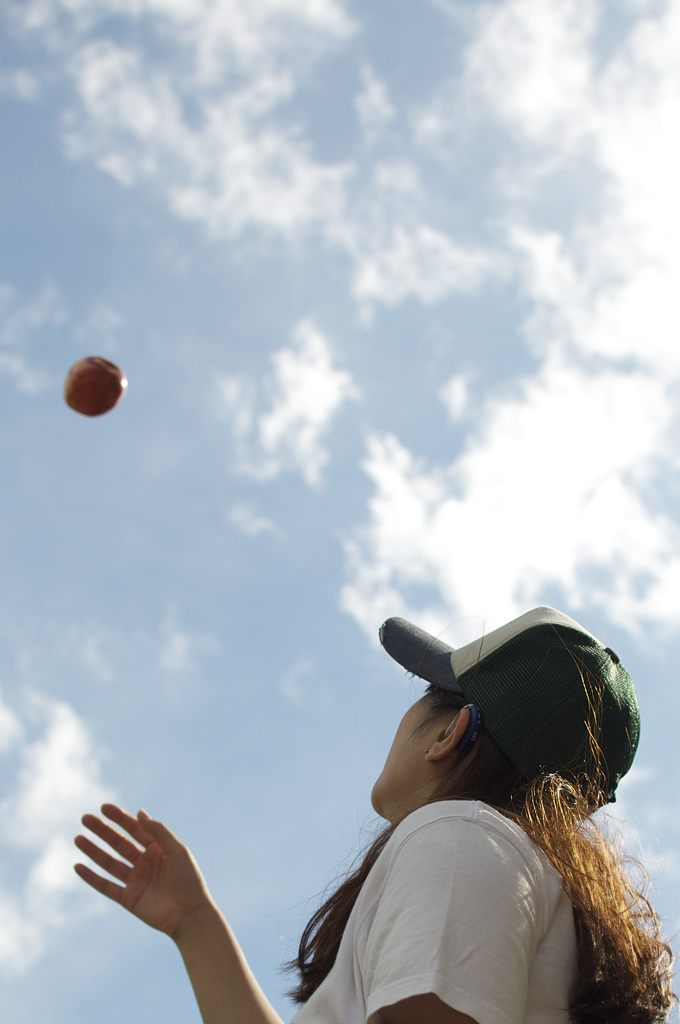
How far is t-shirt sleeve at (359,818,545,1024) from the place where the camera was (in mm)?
1942

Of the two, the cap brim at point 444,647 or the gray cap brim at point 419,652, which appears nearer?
the cap brim at point 444,647

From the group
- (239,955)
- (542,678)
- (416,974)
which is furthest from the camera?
(542,678)

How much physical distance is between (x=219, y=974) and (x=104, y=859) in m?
0.53

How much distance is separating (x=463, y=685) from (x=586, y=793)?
57cm

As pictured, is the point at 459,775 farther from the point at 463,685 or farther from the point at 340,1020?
the point at 340,1020

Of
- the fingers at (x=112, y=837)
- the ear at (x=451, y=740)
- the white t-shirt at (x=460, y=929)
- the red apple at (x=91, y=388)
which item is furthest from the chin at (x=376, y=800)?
the red apple at (x=91, y=388)

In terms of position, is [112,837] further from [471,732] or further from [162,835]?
[471,732]

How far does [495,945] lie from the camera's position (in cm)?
201

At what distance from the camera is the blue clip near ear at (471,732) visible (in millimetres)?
2946

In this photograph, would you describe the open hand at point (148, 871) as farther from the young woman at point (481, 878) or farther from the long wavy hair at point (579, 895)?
the long wavy hair at point (579, 895)

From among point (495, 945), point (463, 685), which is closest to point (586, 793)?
point (463, 685)

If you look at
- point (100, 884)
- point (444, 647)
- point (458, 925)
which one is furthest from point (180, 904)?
point (444, 647)

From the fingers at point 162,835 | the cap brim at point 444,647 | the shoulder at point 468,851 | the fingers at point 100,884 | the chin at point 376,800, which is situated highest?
the cap brim at point 444,647

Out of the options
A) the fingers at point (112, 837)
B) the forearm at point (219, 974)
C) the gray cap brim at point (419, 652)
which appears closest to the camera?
the forearm at point (219, 974)
